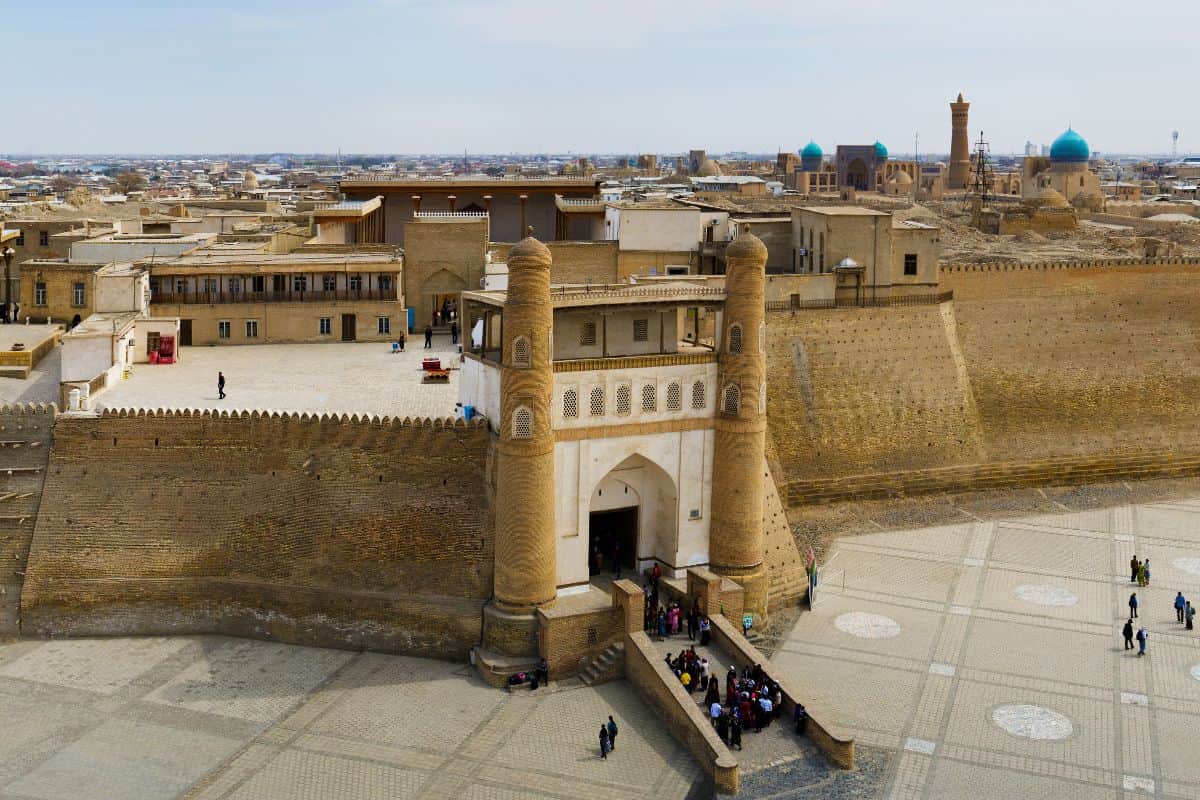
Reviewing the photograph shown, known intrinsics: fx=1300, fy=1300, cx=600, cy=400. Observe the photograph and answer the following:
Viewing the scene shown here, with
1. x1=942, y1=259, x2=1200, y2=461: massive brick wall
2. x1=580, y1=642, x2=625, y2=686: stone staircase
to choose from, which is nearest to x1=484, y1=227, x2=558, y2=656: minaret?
x1=580, y1=642, x2=625, y2=686: stone staircase

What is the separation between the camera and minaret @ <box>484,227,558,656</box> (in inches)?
957

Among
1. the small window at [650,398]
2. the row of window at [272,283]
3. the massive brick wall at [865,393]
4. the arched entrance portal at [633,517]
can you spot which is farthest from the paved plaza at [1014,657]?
the row of window at [272,283]

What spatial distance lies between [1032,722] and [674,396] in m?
9.12

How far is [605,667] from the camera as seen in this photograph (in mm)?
24266

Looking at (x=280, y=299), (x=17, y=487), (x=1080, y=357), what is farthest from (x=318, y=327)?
(x=1080, y=357)

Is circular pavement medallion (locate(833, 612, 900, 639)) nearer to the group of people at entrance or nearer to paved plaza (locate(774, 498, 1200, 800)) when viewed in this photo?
paved plaza (locate(774, 498, 1200, 800))

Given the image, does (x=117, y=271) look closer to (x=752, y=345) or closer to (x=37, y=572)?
(x=37, y=572)

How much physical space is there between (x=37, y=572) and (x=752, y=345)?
14927 millimetres

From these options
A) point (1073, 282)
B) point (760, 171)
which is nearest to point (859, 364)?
point (1073, 282)

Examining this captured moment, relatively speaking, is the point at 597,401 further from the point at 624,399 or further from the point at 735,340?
the point at 735,340

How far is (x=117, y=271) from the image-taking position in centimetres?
3600

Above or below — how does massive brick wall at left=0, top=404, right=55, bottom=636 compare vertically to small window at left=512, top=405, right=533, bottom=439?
below

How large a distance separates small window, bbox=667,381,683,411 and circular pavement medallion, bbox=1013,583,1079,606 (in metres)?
8.87

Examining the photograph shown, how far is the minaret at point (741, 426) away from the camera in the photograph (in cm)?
2634
